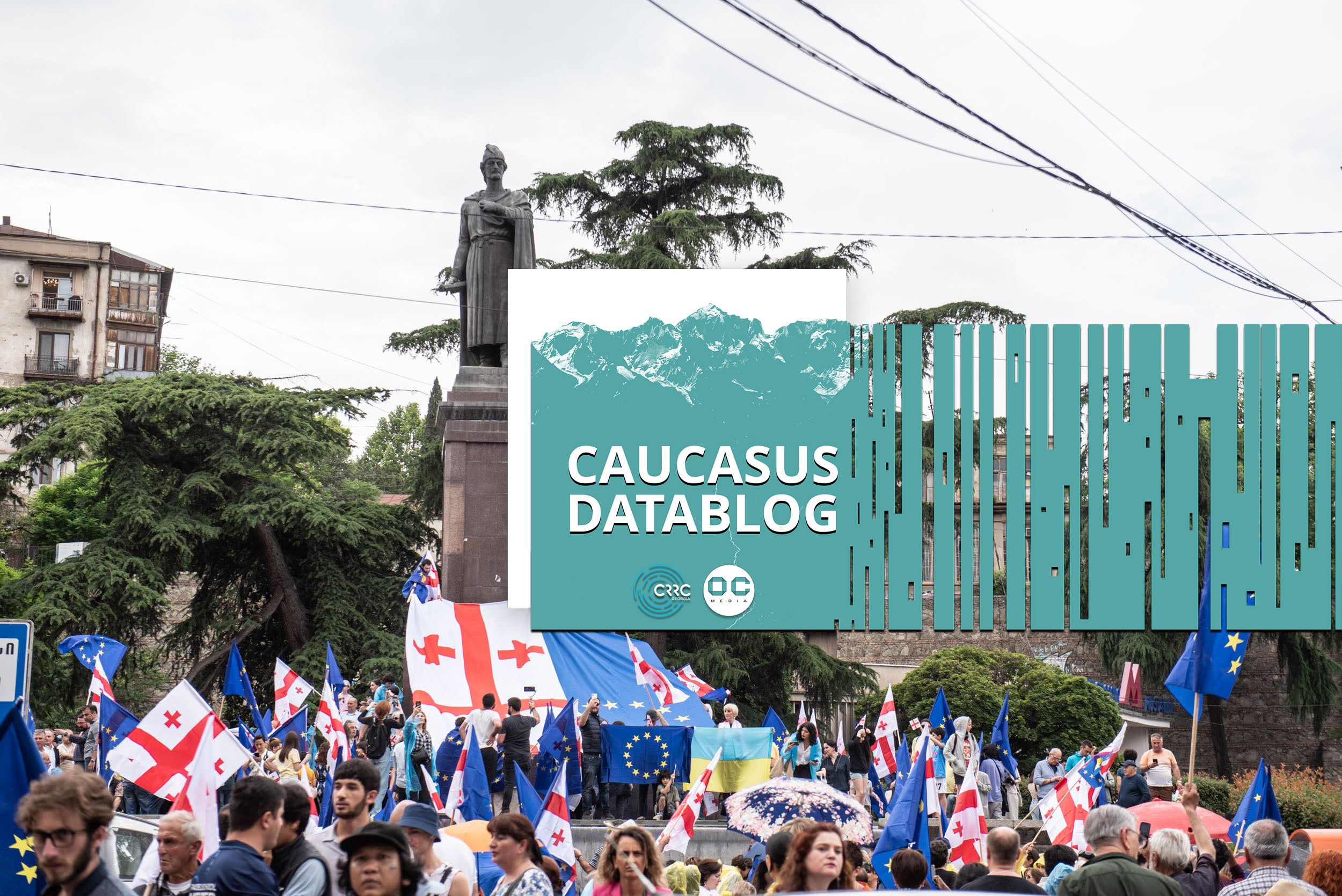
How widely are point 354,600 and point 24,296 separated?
144 ft

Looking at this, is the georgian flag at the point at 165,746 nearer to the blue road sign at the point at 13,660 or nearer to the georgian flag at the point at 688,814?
the blue road sign at the point at 13,660

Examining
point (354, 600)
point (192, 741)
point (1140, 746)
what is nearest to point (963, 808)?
point (192, 741)

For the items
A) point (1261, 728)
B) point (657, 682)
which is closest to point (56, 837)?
point (657, 682)

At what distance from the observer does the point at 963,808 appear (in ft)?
31.4

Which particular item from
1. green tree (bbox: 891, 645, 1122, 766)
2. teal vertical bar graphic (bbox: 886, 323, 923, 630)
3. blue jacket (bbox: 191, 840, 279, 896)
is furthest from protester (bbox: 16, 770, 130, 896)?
green tree (bbox: 891, 645, 1122, 766)

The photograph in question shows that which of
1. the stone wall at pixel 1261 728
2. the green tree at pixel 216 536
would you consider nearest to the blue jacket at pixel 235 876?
the green tree at pixel 216 536

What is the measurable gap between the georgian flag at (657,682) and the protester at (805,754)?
218 centimetres

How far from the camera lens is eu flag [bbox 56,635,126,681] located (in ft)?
58.4

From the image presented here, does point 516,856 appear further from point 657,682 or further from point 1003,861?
point 657,682

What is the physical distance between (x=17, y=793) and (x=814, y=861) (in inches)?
110

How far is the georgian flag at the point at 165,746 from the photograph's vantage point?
30.8 ft

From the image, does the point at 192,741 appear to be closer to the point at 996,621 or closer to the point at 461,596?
the point at 461,596

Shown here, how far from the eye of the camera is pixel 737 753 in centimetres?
1678

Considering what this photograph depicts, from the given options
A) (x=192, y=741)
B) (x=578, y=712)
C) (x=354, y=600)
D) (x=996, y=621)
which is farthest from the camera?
(x=996, y=621)
